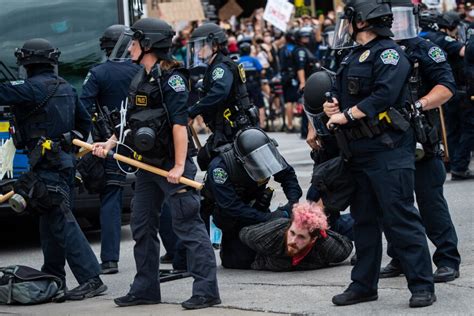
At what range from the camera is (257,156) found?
28.7 ft

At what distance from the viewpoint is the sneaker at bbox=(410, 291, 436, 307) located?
686 cm

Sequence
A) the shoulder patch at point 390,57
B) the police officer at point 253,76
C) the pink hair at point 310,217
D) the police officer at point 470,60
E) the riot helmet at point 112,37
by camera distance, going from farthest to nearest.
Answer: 1. the police officer at point 253,76
2. the police officer at point 470,60
3. the riot helmet at point 112,37
4. the pink hair at point 310,217
5. the shoulder patch at point 390,57

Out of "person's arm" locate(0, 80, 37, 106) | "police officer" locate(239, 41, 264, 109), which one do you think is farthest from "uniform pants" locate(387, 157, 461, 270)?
"police officer" locate(239, 41, 264, 109)

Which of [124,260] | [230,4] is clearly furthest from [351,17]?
[230,4]

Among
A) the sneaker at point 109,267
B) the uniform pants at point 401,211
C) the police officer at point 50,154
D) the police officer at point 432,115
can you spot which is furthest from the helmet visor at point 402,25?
the sneaker at point 109,267

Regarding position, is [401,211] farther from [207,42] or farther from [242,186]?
[207,42]

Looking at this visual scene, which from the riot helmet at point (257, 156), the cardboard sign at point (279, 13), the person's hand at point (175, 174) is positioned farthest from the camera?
the cardboard sign at point (279, 13)

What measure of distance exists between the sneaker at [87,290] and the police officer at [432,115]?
2.24 metres

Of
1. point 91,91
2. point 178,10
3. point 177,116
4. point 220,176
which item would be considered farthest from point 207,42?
point 178,10

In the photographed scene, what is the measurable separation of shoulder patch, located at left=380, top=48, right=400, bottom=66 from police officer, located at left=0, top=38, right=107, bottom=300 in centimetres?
248

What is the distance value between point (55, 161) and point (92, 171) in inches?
47.4

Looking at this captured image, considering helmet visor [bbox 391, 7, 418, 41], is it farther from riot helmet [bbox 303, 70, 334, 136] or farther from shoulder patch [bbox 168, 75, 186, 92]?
shoulder patch [bbox 168, 75, 186, 92]

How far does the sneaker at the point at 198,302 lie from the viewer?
290 inches

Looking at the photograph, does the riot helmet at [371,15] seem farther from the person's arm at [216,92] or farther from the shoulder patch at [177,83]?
the person's arm at [216,92]
